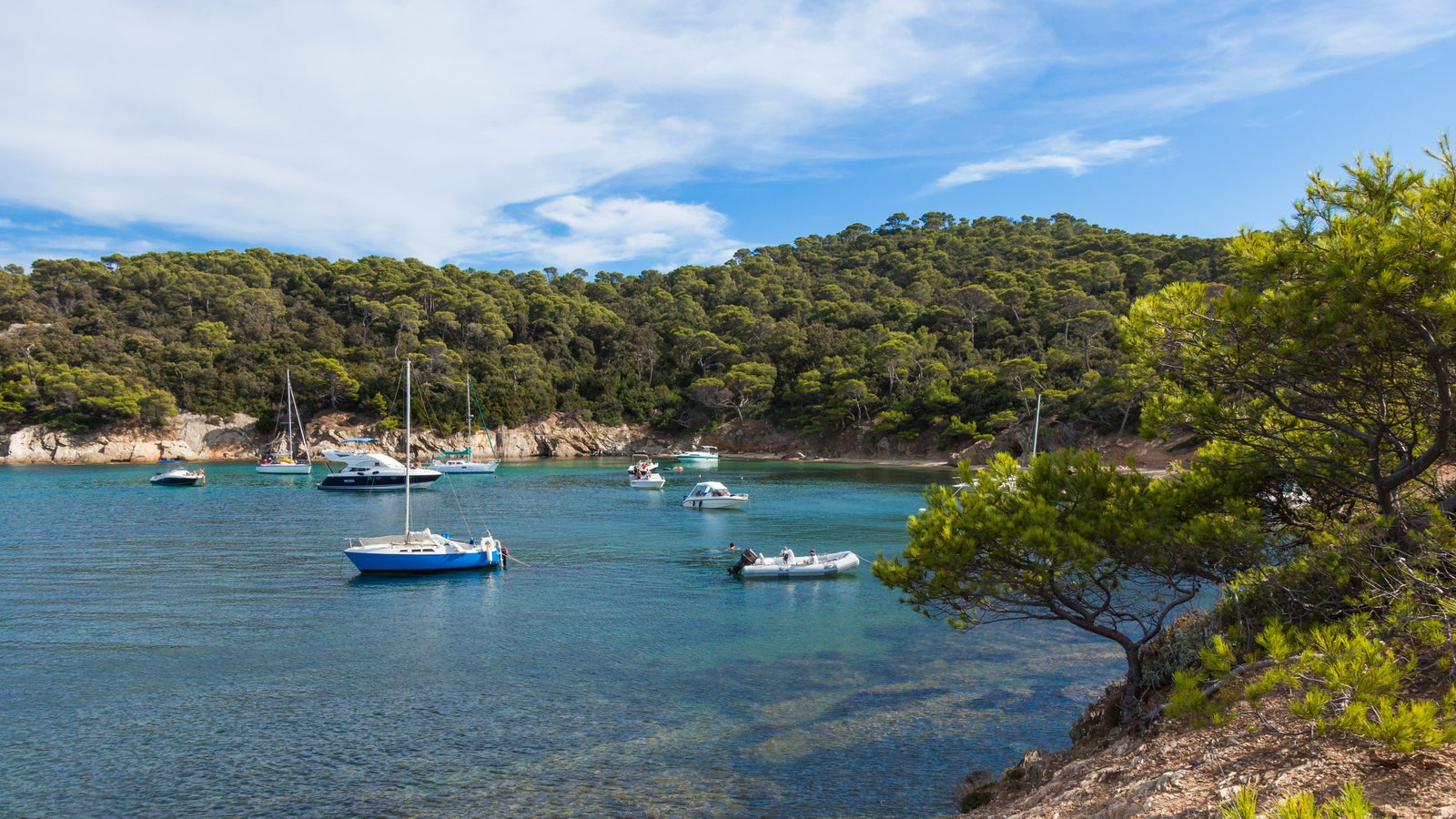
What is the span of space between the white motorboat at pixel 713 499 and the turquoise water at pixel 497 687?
1137 cm

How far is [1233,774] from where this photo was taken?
691 centimetres

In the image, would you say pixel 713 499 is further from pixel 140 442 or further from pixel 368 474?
pixel 140 442

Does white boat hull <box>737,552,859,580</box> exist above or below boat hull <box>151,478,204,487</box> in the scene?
below

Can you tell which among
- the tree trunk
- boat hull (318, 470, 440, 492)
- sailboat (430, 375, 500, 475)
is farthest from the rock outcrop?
the tree trunk

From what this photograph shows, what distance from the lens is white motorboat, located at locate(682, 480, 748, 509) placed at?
43156 millimetres

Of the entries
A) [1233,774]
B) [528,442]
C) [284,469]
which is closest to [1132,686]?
[1233,774]

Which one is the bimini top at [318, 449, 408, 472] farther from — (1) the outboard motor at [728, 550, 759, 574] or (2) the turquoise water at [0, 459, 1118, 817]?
(1) the outboard motor at [728, 550, 759, 574]

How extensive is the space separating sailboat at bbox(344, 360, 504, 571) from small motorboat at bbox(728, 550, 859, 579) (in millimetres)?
9102

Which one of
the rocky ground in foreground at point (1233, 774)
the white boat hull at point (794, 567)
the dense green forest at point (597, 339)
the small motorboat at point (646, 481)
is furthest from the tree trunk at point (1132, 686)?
the dense green forest at point (597, 339)

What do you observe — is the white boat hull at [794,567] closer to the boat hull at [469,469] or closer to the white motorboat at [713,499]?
the white motorboat at [713,499]

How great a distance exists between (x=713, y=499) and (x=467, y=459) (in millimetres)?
39680

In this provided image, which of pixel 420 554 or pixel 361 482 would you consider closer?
pixel 420 554

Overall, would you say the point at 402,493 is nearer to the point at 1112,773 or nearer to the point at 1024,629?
the point at 1024,629

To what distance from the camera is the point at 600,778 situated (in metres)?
11.8
